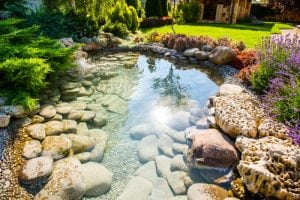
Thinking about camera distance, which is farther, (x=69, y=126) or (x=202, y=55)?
(x=202, y=55)

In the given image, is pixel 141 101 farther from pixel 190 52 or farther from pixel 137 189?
pixel 190 52

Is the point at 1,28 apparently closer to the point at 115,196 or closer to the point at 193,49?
the point at 115,196

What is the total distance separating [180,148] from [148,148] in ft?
1.56

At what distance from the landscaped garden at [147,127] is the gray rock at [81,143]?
2 centimetres

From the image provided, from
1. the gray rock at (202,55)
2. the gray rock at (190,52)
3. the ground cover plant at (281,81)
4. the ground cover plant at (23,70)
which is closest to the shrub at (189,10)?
the gray rock at (190,52)

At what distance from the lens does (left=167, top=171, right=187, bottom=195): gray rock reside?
3092 mm

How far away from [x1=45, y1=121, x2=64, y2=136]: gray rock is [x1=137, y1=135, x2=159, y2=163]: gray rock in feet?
3.98

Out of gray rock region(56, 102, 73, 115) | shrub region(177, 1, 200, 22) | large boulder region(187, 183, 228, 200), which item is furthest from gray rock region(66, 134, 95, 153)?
shrub region(177, 1, 200, 22)

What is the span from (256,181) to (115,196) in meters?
1.54

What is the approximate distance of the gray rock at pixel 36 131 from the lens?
366 cm

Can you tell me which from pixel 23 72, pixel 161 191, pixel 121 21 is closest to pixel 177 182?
pixel 161 191

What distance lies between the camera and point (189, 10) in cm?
1639

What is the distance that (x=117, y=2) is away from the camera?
11.4 m

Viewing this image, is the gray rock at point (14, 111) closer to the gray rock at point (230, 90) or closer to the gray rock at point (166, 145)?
the gray rock at point (166, 145)
